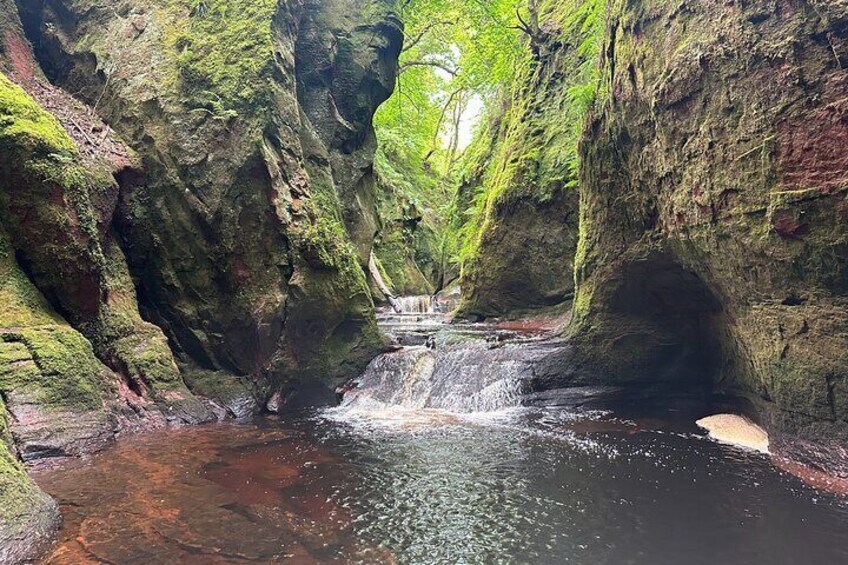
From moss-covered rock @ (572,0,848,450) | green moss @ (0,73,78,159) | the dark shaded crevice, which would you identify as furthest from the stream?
green moss @ (0,73,78,159)

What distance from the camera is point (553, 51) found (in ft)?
54.2

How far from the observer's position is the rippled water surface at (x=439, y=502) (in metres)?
4.16

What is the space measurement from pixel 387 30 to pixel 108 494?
1259 centimetres

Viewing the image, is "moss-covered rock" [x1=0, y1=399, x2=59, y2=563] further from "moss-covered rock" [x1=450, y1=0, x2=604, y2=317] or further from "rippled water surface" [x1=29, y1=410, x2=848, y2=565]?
"moss-covered rock" [x1=450, y1=0, x2=604, y2=317]

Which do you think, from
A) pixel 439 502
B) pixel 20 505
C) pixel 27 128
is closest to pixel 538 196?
pixel 439 502

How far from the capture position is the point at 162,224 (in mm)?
9469

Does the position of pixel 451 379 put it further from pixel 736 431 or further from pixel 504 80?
pixel 504 80

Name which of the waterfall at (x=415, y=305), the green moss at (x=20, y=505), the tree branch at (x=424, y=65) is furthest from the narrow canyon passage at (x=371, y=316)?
the waterfall at (x=415, y=305)

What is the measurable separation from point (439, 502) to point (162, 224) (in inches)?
282

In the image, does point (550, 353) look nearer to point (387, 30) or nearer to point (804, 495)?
point (804, 495)

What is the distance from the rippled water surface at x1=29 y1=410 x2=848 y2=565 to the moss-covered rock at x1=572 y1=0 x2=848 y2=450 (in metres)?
1.62

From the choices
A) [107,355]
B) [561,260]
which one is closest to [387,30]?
[561,260]

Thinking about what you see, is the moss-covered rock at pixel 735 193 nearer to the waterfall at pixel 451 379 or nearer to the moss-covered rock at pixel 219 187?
the waterfall at pixel 451 379

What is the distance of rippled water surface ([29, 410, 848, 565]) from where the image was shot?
416 centimetres
